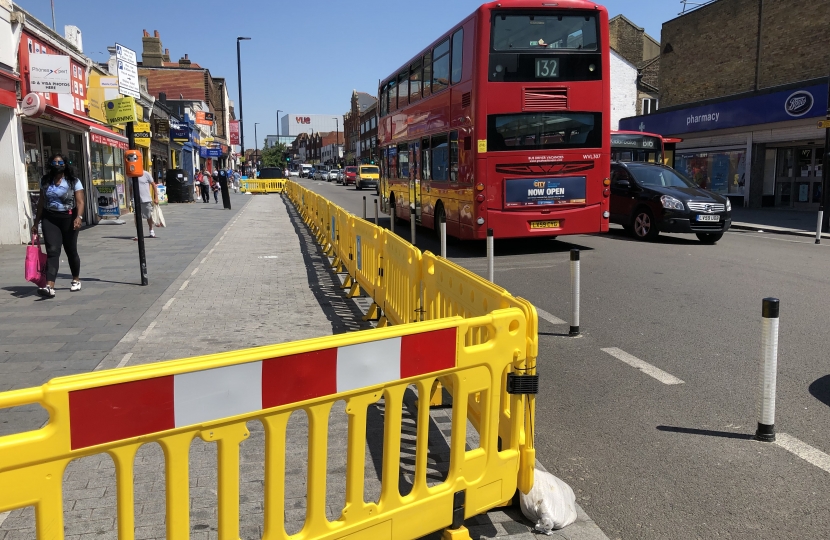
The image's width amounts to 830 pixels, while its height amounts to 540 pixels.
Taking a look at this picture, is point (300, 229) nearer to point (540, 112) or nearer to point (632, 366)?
point (540, 112)

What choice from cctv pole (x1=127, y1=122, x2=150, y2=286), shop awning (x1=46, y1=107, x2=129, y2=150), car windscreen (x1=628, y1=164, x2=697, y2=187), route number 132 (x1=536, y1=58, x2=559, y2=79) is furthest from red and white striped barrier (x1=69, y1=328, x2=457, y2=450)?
shop awning (x1=46, y1=107, x2=129, y2=150)

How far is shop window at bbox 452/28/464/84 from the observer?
40.8 feet

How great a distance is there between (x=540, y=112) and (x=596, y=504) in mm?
9689

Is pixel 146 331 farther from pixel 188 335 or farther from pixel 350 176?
pixel 350 176

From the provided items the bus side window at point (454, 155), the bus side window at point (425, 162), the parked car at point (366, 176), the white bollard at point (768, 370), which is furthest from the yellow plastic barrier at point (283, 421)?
the parked car at point (366, 176)

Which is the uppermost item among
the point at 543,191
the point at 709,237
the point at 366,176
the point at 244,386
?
the point at 366,176

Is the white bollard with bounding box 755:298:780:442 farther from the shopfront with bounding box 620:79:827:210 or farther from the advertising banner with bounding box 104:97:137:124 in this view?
the shopfront with bounding box 620:79:827:210

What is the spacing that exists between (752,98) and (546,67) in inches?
605

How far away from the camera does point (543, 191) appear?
12.4 meters

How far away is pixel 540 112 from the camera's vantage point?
12.1m

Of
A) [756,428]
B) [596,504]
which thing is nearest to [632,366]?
[756,428]

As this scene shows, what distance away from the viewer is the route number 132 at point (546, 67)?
469 inches

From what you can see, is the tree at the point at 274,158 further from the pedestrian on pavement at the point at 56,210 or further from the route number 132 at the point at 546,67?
the pedestrian on pavement at the point at 56,210

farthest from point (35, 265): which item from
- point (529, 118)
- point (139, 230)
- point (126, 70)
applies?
point (529, 118)
